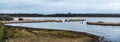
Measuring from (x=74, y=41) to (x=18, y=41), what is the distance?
931 centimetres

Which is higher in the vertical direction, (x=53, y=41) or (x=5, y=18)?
(x=53, y=41)

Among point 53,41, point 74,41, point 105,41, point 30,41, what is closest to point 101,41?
point 105,41

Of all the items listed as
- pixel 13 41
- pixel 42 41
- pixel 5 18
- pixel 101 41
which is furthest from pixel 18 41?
pixel 5 18

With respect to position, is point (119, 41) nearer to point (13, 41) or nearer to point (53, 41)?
point (53, 41)

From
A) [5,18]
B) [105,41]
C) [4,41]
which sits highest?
[4,41]

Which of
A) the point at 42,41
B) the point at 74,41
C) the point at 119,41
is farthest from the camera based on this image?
the point at 119,41

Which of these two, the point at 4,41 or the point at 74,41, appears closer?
the point at 4,41

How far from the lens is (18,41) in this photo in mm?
43125

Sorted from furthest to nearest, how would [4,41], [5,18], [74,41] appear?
[5,18] < [74,41] < [4,41]

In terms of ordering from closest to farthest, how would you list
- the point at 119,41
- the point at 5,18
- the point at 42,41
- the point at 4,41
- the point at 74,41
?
the point at 4,41 → the point at 42,41 → the point at 74,41 → the point at 119,41 → the point at 5,18

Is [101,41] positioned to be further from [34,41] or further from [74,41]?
[34,41]

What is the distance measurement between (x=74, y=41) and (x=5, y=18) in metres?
122

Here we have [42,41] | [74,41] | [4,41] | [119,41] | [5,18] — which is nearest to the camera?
[4,41]

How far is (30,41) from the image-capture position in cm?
4378
